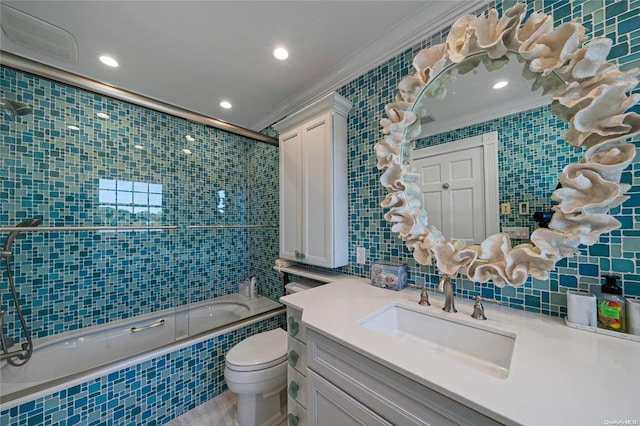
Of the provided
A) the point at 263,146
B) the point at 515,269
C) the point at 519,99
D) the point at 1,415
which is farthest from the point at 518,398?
the point at 263,146

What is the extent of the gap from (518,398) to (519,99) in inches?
41.0

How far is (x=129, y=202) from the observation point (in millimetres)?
1987

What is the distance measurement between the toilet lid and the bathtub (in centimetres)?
31

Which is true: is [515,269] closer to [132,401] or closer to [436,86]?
[436,86]

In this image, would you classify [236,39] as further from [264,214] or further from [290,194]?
[264,214]

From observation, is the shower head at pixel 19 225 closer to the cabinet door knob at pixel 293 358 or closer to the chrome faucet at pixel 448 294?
the cabinet door knob at pixel 293 358

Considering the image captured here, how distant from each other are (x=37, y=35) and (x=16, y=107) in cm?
63

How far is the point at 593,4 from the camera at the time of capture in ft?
2.66

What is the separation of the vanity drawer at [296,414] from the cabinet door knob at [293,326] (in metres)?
0.31

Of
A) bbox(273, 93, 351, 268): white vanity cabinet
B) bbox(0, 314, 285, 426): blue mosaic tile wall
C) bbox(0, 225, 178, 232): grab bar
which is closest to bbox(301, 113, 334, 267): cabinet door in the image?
bbox(273, 93, 351, 268): white vanity cabinet

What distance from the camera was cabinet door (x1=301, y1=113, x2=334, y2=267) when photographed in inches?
58.4

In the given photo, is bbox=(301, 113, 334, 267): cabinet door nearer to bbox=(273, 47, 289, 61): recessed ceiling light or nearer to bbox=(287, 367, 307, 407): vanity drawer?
bbox=(273, 47, 289, 61): recessed ceiling light

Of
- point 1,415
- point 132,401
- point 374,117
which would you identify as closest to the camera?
point 1,415

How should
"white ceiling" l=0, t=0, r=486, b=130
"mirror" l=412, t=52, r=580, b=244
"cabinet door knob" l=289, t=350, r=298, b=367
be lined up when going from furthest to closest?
"white ceiling" l=0, t=0, r=486, b=130 → "cabinet door knob" l=289, t=350, r=298, b=367 → "mirror" l=412, t=52, r=580, b=244
